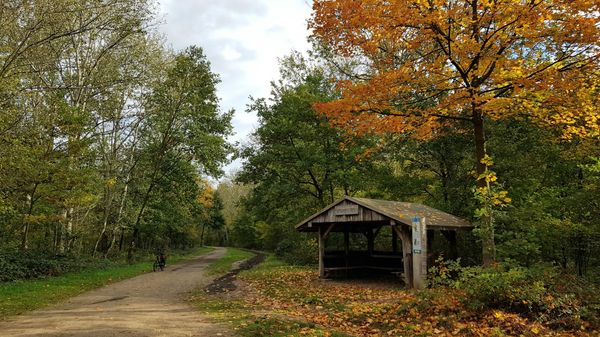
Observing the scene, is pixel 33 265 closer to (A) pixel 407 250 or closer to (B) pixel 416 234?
(A) pixel 407 250

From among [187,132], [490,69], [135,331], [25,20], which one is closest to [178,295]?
[135,331]

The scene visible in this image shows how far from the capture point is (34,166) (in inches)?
607

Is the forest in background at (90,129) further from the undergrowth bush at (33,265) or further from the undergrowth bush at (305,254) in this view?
the undergrowth bush at (305,254)

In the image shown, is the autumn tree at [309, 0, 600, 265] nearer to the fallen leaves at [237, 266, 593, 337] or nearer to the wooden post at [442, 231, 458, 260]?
the fallen leaves at [237, 266, 593, 337]

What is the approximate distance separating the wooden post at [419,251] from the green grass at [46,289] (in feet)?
34.5

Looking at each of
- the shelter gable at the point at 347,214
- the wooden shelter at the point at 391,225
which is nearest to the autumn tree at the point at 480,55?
the wooden shelter at the point at 391,225

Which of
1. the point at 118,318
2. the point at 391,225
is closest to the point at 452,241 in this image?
the point at 391,225

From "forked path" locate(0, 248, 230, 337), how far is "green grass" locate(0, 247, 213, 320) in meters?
0.62

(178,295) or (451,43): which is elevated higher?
(451,43)

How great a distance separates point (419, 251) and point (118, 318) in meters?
8.44

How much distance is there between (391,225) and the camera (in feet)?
47.4

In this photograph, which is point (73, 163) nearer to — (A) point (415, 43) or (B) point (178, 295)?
(B) point (178, 295)

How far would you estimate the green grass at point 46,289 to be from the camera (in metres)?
10.8

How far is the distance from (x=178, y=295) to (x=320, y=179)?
14.9 metres
